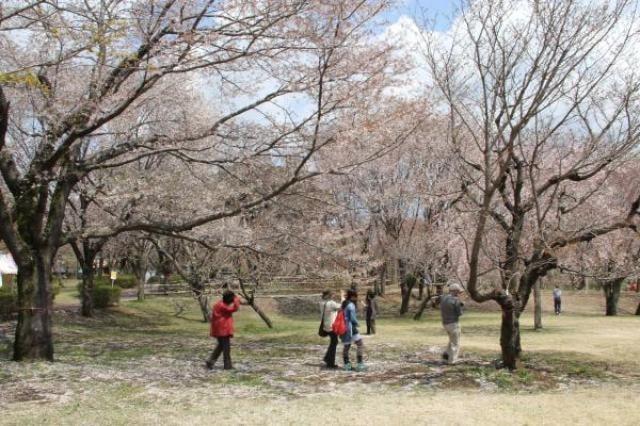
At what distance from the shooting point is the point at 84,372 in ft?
29.6

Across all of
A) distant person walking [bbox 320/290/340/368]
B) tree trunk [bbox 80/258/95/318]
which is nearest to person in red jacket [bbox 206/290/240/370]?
distant person walking [bbox 320/290/340/368]

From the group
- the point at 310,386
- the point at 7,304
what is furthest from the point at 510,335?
the point at 7,304

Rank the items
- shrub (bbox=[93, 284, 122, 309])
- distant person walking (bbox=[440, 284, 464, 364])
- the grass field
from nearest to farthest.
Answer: the grass field → distant person walking (bbox=[440, 284, 464, 364]) → shrub (bbox=[93, 284, 122, 309])

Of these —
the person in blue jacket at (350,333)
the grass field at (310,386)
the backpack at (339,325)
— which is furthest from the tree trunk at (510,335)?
the backpack at (339,325)

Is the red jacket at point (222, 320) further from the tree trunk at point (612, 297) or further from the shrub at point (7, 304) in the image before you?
the tree trunk at point (612, 297)

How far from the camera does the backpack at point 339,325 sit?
10055 mm

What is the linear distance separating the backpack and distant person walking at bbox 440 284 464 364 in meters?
1.94

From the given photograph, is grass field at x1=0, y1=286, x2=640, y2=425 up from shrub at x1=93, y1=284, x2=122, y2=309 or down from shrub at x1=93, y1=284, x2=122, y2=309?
down

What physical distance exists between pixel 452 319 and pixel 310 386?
339cm

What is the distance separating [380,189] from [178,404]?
20.5 m

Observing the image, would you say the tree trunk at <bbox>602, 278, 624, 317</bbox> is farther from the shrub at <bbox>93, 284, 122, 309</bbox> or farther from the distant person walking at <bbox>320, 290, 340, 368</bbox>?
the shrub at <bbox>93, 284, 122, 309</bbox>

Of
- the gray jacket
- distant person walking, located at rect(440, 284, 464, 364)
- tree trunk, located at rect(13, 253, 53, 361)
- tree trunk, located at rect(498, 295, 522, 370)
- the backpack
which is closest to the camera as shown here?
tree trunk, located at rect(498, 295, 522, 370)

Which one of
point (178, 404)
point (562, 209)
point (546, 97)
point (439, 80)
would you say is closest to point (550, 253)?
point (562, 209)

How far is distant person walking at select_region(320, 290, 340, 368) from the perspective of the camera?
10094 millimetres
